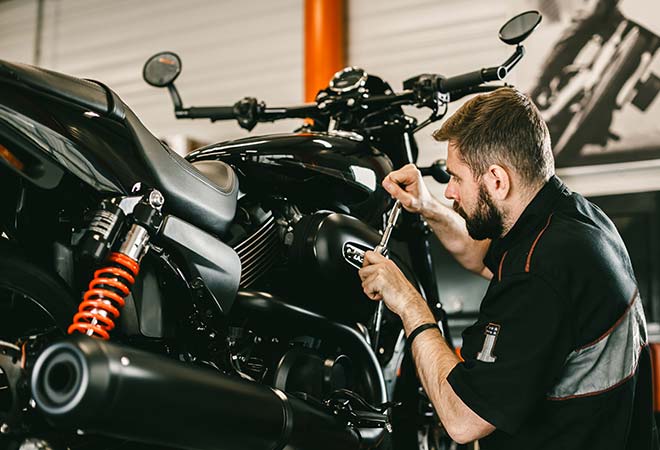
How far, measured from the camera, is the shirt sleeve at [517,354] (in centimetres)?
136

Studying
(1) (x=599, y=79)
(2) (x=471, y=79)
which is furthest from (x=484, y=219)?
(1) (x=599, y=79)

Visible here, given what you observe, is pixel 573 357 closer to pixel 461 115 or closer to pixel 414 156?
pixel 461 115

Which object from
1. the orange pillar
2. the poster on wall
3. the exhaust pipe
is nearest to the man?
the exhaust pipe

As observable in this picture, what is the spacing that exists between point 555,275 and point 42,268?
37.2 inches

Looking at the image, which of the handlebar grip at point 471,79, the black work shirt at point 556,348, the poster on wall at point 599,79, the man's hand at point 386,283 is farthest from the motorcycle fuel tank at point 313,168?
the poster on wall at point 599,79

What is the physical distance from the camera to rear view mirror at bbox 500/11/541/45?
1.89m

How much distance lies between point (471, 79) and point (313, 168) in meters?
0.65

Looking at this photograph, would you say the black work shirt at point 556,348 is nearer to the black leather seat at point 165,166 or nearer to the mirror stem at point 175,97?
the black leather seat at point 165,166

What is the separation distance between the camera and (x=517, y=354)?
1.36 meters

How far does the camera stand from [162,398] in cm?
102

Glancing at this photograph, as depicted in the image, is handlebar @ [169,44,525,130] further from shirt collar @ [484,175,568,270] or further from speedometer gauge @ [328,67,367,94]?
shirt collar @ [484,175,568,270]

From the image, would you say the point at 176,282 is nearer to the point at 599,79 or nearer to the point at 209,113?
the point at 209,113

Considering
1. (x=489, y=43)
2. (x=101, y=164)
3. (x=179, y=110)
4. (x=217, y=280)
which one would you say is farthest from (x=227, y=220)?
(x=489, y=43)

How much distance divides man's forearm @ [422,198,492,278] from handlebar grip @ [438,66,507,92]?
33 cm
